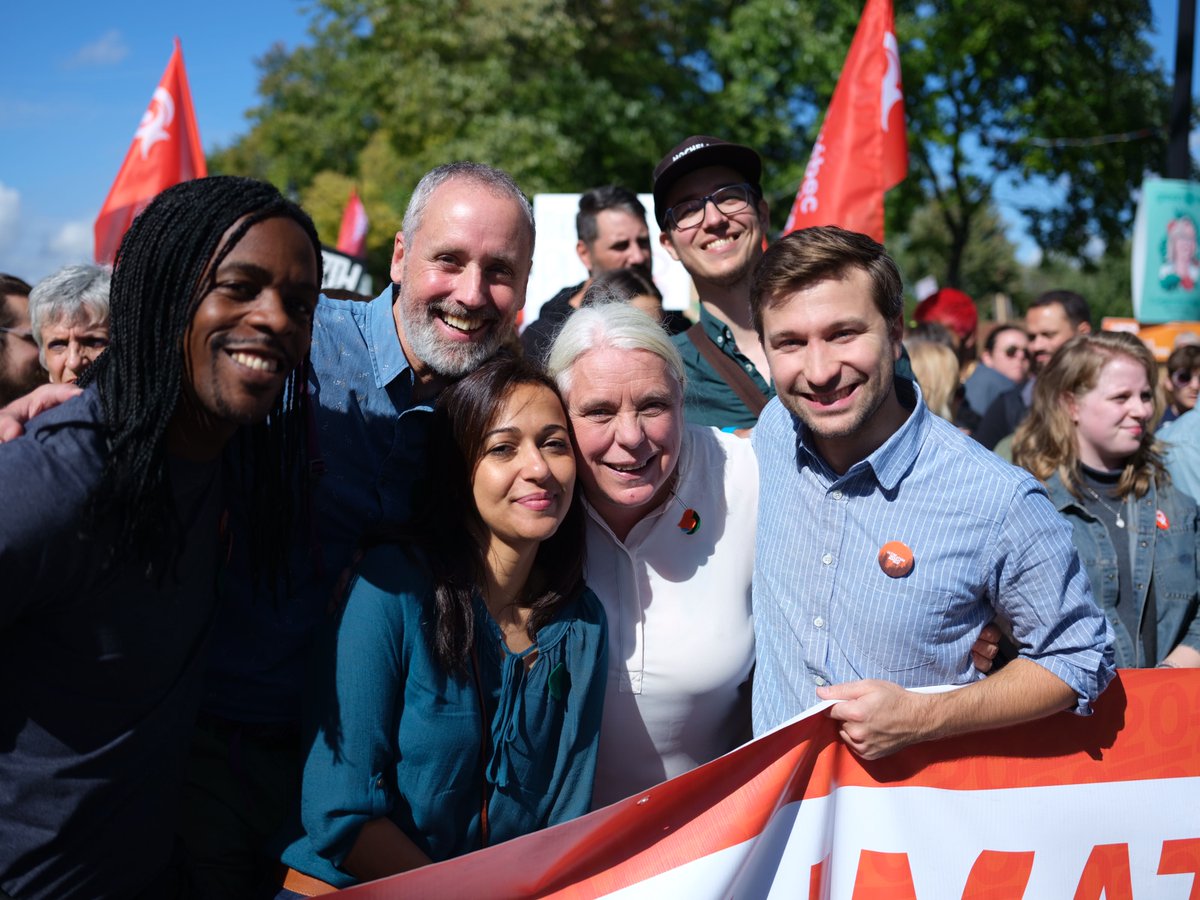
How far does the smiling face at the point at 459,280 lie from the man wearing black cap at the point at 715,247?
1036 mm

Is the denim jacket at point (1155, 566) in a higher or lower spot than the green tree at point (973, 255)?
lower

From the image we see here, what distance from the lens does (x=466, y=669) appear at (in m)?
2.41

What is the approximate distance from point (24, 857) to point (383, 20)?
852 inches

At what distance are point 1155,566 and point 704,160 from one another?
2.29 metres

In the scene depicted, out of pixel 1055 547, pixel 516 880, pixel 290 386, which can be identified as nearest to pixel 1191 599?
pixel 1055 547

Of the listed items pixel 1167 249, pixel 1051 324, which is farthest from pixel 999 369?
pixel 1167 249

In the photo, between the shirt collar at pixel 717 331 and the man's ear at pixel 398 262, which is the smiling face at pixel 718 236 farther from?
the man's ear at pixel 398 262

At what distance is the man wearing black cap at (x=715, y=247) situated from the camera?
152 inches

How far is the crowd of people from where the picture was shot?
185cm

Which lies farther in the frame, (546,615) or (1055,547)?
(546,615)

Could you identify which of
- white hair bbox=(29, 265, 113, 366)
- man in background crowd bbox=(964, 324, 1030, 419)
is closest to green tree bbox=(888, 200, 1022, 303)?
man in background crowd bbox=(964, 324, 1030, 419)

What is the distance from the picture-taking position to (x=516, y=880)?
225cm

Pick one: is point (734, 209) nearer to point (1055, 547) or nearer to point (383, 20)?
point (1055, 547)

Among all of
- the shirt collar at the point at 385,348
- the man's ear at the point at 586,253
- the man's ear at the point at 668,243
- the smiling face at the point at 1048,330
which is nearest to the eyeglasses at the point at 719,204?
the man's ear at the point at 668,243
